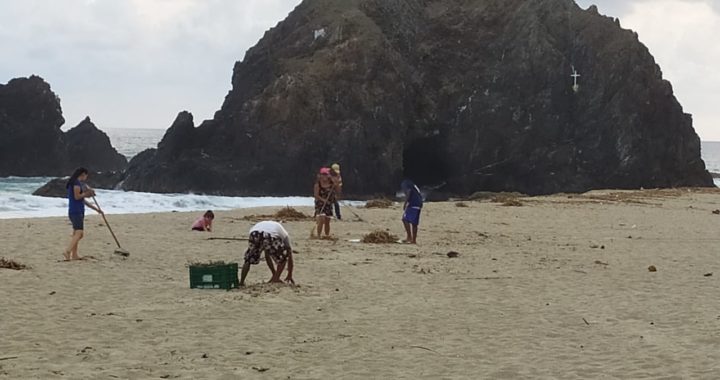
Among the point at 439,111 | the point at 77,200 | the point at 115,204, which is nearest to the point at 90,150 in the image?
the point at 439,111

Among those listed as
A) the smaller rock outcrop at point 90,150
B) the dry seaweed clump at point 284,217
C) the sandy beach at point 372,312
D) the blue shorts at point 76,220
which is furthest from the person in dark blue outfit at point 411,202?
the smaller rock outcrop at point 90,150

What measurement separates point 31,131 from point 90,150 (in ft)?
32.0

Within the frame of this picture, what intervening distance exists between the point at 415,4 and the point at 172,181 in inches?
984

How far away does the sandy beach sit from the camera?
6484 millimetres

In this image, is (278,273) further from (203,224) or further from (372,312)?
(203,224)

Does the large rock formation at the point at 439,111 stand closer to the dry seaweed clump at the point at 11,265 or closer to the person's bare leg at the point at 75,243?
the person's bare leg at the point at 75,243

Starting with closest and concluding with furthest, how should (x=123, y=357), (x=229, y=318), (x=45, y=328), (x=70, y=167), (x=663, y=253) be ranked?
(x=123, y=357), (x=45, y=328), (x=229, y=318), (x=663, y=253), (x=70, y=167)

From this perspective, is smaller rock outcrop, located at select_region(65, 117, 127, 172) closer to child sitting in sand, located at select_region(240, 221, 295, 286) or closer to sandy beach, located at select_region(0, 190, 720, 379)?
sandy beach, located at select_region(0, 190, 720, 379)

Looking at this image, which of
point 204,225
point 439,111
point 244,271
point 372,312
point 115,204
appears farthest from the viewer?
point 439,111

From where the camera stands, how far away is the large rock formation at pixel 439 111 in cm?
5103

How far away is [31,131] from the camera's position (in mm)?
69000

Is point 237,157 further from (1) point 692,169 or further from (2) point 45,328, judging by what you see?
(2) point 45,328

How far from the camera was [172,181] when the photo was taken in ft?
165

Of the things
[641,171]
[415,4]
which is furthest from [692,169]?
[415,4]
